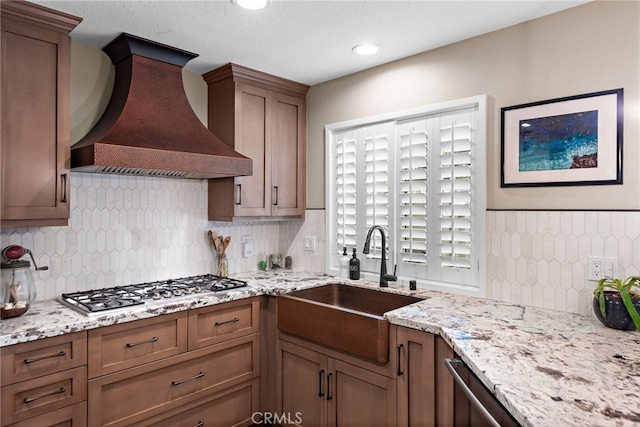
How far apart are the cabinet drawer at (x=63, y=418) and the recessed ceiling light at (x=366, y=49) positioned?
2361mm

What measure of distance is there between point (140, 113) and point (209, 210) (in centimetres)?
91

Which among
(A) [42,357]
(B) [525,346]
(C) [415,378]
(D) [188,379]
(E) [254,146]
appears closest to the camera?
(B) [525,346]

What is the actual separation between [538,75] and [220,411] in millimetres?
2574

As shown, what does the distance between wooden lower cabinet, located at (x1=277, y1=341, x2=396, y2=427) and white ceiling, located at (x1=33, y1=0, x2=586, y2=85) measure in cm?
180

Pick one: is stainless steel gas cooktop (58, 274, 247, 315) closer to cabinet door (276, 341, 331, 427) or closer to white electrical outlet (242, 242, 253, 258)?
white electrical outlet (242, 242, 253, 258)

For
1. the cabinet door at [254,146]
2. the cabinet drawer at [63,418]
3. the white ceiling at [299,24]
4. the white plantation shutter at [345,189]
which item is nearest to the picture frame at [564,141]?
the white ceiling at [299,24]

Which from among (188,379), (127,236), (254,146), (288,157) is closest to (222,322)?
(188,379)

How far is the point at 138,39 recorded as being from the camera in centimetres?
231

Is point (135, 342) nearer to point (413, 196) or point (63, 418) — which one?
point (63, 418)

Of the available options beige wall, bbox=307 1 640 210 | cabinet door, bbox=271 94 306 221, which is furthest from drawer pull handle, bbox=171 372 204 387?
beige wall, bbox=307 1 640 210

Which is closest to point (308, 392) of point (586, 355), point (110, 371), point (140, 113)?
point (110, 371)

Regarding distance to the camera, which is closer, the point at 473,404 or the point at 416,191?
the point at 473,404

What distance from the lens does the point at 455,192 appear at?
240 cm

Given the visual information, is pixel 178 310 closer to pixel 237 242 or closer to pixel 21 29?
pixel 237 242
